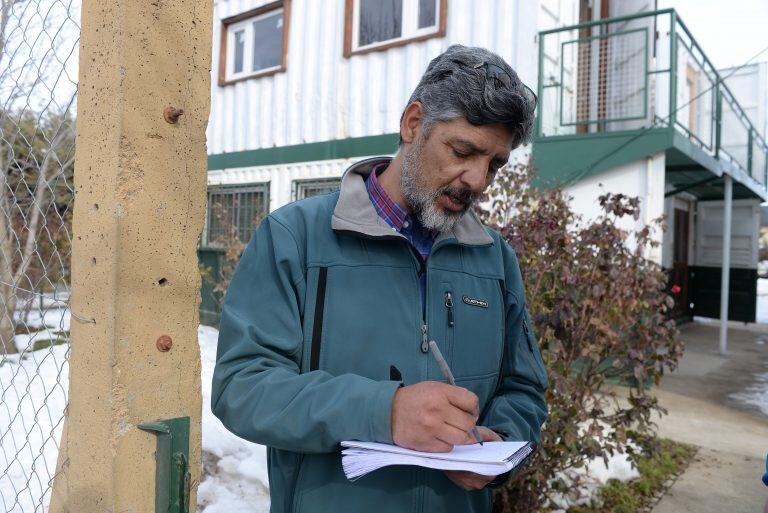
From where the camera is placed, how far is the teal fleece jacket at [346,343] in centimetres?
122

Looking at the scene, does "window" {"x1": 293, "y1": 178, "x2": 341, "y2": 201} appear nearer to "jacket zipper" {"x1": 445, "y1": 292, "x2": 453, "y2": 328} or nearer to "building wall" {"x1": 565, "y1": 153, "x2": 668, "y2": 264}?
"building wall" {"x1": 565, "y1": 153, "x2": 668, "y2": 264}

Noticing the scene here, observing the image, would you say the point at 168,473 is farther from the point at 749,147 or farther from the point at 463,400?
the point at 749,147

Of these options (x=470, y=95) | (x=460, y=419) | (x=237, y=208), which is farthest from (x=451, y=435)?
(x=237, y=208)

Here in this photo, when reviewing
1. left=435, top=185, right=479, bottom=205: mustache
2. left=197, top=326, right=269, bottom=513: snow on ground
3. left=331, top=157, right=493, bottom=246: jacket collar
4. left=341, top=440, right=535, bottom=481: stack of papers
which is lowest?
left=197, top=326, right=269, bottom=513: snow on ground

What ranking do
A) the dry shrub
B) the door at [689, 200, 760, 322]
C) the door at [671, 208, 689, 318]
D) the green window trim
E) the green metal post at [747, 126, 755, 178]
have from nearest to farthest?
the dry shrub < the green window trim < the green metal post at [747, 126, 755, 178] < the door at [671, 208, 689, 318] < the door at [689, 200, 760, 322]

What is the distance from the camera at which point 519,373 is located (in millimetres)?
1691

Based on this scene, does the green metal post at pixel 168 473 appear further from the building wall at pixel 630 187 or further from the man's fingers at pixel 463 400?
the building wall at pixel 630 187

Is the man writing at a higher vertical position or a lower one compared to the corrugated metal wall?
lower

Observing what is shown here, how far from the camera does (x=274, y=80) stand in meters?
8.87

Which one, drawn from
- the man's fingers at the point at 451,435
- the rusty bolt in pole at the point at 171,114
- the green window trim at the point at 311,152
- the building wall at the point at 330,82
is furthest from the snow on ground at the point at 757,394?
the rusty bolt in pole at the point at 171,114

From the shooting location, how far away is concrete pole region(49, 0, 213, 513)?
4.44 ft

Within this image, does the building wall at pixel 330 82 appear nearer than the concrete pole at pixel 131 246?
No

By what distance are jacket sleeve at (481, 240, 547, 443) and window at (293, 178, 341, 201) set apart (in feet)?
21.2

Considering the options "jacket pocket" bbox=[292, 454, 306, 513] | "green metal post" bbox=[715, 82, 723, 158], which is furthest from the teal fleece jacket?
"green metal post" bbox=[715, 82, 723, 158]
